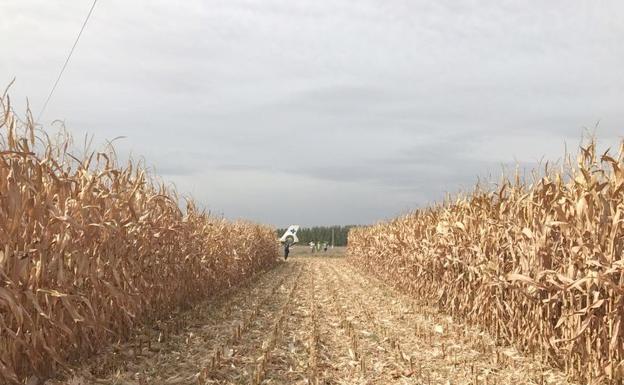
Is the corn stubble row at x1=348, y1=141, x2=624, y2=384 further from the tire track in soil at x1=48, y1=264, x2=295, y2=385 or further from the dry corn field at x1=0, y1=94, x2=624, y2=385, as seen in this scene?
the tire track in soil at x1=48, y1=264, x2=295, y2=385

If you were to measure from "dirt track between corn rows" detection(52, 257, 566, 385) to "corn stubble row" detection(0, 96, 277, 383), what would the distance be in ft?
1.97

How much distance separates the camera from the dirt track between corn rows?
7152 millimetres

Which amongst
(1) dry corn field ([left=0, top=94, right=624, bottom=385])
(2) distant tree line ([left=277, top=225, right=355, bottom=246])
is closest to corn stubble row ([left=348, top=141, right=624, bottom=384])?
(1) dry corn field ([left=0, top=94, right=624, bottom=385])

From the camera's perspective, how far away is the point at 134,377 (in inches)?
275

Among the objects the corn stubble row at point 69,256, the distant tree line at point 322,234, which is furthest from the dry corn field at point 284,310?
the distant tree line at point 322,234

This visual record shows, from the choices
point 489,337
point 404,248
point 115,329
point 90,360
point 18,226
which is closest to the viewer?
point 18,226

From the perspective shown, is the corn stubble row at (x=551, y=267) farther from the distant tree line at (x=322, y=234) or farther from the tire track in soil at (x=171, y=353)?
the distant tree line at (x=322, y=234)

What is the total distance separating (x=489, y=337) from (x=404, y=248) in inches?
297

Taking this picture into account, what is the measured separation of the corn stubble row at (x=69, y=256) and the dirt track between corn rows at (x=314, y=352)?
0.60m

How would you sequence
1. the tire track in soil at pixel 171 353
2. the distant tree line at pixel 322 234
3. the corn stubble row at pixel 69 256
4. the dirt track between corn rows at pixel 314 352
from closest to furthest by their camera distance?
1. the corn stubble row at pixel 69 256
2. the tire track in soil at pixel 171 353
3. the dirt track between corn rows at pixel 314 352
4. the distant tree line at pixel 322 234

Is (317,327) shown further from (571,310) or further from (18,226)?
(18,226)

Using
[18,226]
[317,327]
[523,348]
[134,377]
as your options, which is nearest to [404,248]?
[317,327]

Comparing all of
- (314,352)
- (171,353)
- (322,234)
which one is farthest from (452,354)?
(322,234)

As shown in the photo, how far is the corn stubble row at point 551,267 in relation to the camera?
6.10 meters
